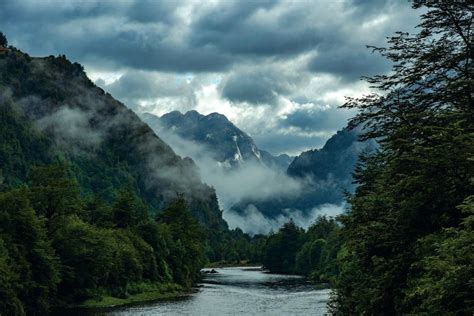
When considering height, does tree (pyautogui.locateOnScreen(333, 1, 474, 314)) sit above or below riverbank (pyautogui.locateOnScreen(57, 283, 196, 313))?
above

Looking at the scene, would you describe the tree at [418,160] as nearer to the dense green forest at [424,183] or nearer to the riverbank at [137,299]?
the dense green forest at [424,183]

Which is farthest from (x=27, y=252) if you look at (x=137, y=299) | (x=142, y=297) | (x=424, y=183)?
(x=424, y=183)

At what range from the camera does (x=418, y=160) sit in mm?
32594

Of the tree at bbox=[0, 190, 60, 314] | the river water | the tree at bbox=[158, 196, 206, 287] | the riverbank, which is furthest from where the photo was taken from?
the tree at bbox=[158, 196, 206, 287]

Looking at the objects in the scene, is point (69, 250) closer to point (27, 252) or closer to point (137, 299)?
point (27, 252)

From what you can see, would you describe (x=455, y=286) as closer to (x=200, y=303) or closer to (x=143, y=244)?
(x=200, y=303)

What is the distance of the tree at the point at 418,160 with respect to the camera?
32.0 m

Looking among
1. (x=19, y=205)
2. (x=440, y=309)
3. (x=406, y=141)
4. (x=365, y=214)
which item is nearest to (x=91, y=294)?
(x=19, y=205)

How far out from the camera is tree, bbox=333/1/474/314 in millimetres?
31969

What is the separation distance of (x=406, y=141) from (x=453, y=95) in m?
5.56

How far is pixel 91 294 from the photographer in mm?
97875

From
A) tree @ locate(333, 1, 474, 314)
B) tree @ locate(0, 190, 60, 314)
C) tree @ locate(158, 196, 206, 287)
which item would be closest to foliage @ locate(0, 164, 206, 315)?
tree @ locate(0, 190, 60, 314)

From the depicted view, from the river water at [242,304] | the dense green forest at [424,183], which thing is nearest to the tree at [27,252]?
the river water at [242,304]

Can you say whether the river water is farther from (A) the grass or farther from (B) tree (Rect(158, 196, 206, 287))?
(B) tree (Rect(158, 196, 206, 287))
